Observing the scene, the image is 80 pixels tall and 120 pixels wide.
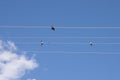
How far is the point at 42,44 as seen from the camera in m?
37.8

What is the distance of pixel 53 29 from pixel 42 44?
1971 millimetres

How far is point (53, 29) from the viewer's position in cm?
3706

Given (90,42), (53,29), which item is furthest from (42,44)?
(90,42)

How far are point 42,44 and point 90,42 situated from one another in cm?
470

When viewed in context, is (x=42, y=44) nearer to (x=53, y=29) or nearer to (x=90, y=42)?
(x=53, y=29)

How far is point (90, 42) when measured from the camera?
3784 centimetres

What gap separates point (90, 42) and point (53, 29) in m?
3.89
